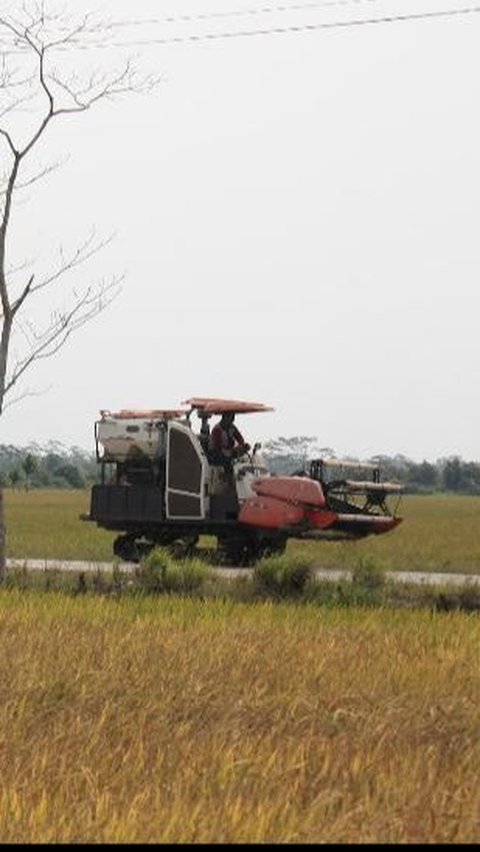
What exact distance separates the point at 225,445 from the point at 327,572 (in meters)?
2.67

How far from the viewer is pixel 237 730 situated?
29.1 ft

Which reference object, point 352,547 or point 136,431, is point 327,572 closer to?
point 136,431

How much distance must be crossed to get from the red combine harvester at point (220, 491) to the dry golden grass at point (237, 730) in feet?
31.3

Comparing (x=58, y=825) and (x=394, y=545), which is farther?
(x=394, y=545)

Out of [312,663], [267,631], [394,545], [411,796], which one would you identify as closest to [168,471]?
[394,545]

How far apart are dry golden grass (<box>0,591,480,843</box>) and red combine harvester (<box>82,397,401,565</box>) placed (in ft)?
31.3

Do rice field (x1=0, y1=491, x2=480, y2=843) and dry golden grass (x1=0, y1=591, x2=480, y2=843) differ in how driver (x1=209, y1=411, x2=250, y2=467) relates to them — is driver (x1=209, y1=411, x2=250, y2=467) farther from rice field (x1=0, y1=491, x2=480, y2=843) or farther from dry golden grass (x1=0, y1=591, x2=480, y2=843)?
dry golden grass (x1=0, y1=591, x2=480, y2=843)

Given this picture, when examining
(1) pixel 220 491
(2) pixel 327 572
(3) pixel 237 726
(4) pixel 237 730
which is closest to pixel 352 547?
(1) pixel 220 491

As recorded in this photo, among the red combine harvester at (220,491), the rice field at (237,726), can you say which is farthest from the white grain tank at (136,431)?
the rice field at (237,726)

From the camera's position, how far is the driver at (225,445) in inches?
1006

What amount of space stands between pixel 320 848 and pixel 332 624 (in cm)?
961

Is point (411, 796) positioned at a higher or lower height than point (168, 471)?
lower

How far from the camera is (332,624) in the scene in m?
15.4

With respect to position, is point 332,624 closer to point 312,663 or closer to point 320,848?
point 312,663
